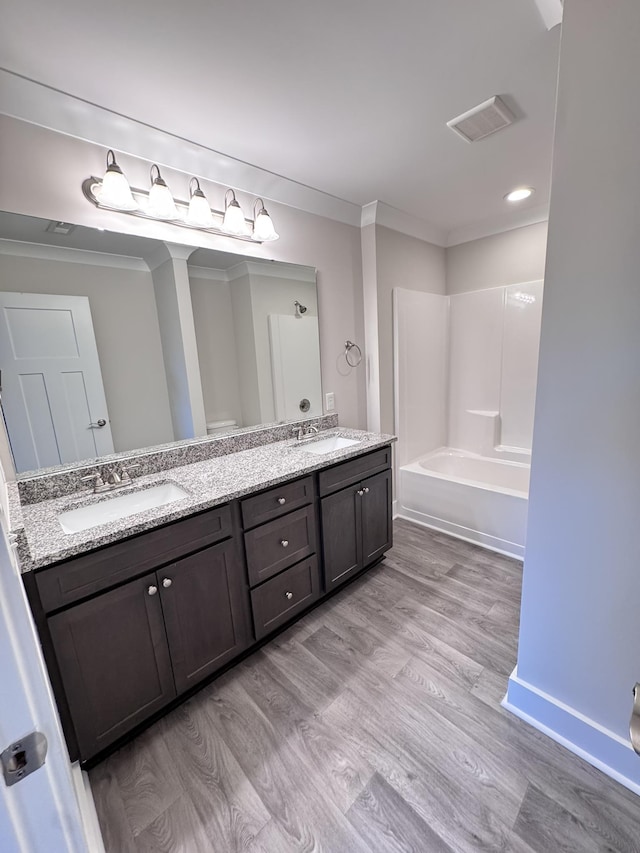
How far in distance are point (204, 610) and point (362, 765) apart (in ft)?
2.58

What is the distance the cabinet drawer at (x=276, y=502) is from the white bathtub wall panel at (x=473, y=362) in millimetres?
2218

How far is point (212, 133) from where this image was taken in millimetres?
1653

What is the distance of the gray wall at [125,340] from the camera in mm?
1538

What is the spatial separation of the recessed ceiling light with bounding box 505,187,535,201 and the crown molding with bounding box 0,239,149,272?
2.40 meters

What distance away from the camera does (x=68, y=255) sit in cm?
153

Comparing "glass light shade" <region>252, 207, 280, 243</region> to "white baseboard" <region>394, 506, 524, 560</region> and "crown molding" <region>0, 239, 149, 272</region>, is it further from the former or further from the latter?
"white baseboard" <region>394, 506, 524, 560</region>

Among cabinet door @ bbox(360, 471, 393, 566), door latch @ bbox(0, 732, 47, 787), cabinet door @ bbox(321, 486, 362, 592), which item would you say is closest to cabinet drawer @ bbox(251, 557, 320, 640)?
cabinet door @ bbox(321, 486, 362, 592)

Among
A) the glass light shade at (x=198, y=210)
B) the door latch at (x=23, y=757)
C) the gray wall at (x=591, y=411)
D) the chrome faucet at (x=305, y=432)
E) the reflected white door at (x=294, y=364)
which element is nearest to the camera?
the door latch at (x=23, y=757)

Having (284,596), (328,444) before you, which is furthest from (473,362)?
(284,596)

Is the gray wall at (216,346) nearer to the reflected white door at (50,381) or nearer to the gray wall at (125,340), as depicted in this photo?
the gray wall at (125,340)

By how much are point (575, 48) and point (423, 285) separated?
218cm

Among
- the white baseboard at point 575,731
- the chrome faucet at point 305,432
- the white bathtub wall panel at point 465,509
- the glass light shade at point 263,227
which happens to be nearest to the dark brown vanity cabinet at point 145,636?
the chrome faucet at point 305,432

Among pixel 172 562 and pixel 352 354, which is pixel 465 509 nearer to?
pixel 352 354

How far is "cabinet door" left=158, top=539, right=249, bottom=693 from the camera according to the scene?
137 cm
